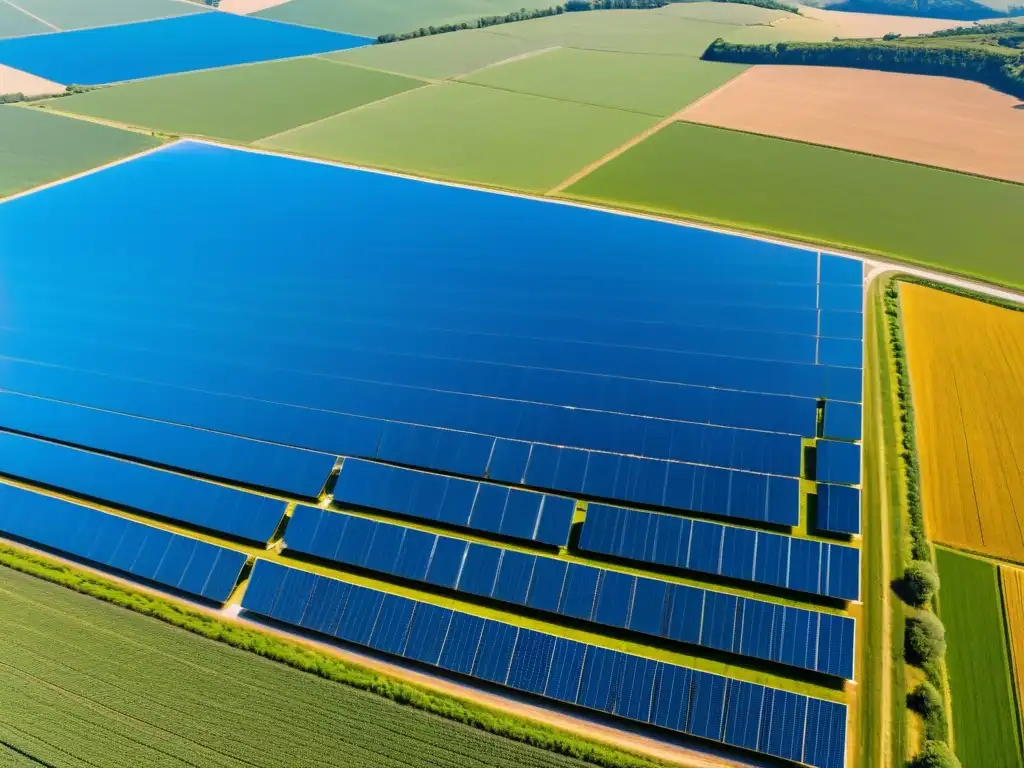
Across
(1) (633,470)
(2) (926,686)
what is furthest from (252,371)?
(2) (926,686)

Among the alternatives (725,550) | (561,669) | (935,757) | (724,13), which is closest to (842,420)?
(725,550)

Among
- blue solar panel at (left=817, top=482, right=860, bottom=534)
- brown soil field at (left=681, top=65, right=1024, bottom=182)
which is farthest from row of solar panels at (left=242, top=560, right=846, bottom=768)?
brown soil field at (left=681, top=65, right=1024, bottom=182)

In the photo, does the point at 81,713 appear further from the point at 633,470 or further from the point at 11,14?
the point at 11,14

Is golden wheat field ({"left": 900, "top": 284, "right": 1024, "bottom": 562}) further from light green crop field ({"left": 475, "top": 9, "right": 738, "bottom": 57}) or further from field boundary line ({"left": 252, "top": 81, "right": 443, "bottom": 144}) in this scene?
light green crop field ({"left": 475, "top": 9, "right": 738, "bottom": 57})

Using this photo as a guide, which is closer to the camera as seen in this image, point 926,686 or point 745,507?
point 926,686

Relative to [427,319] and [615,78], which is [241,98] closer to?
[615,78]

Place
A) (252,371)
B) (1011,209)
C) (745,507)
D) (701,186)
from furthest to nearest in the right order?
(701,186) < (1011,209) < (252,371) < (745,507)
